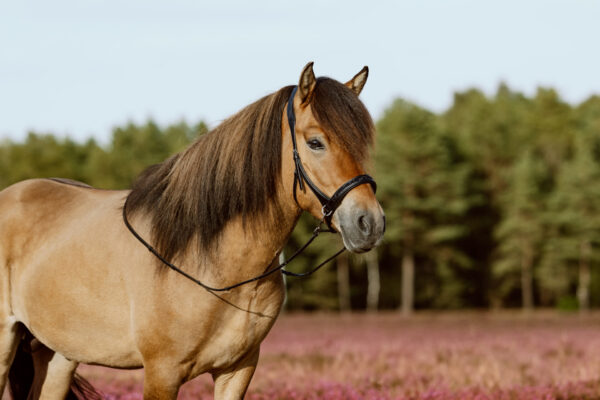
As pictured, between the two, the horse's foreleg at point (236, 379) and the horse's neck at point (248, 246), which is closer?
the horse's neck at point (248, 246)

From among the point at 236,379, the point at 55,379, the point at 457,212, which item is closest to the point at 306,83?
the point at 236,379

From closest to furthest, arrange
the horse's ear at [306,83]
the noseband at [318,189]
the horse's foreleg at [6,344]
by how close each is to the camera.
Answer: the noseband at [318,189], the horse's ear at [306,83], the horse's foreleg at [6,344]

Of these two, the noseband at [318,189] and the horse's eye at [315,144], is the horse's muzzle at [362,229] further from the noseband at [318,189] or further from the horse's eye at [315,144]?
the horse's eye at [315,144]

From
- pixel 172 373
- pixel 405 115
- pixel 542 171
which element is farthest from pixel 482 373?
pixel 542 171

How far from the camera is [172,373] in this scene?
453 centimetres

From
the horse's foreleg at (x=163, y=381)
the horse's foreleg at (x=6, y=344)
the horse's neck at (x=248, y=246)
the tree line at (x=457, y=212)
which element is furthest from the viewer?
the tree line at (x=457, y=212)

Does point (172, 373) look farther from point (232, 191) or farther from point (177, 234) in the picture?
point (232, 191)

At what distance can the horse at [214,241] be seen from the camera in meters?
4.37

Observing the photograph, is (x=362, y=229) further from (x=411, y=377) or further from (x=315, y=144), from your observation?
(x=411, y=377)

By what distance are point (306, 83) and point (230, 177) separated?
766 millimetres

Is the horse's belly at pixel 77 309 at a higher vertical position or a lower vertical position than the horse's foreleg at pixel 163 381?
higher

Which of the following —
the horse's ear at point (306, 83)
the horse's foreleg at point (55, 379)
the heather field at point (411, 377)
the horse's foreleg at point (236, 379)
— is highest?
the horse's ear at point (306, 83)

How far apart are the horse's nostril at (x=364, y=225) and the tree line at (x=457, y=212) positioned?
149ft

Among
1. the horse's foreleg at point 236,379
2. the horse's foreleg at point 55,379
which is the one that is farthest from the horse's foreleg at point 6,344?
the horse's foreleg at point 236,379
